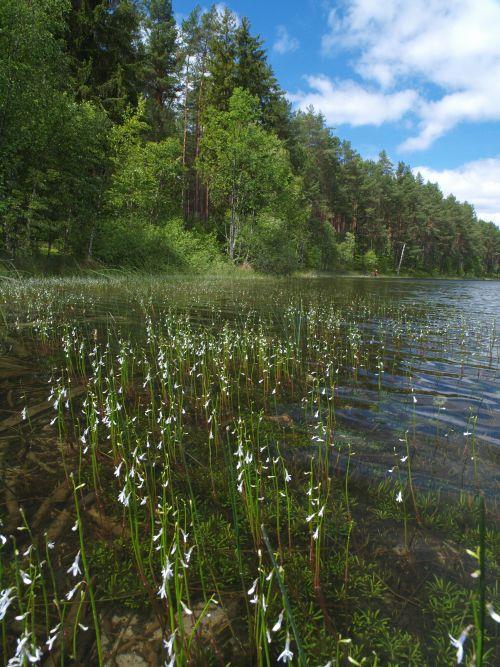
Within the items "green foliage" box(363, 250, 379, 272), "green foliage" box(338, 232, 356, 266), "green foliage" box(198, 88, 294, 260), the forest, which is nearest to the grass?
the forest

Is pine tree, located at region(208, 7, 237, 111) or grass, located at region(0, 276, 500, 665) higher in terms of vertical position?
pine tree, located at region(208, 7, 237, 111)

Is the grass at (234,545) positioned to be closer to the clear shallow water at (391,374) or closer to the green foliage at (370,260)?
the clear shallow water at (391,374)

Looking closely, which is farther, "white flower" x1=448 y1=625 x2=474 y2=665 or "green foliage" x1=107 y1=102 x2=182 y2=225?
"green foliage" x1=107 y1=102 x2=182 y2=225

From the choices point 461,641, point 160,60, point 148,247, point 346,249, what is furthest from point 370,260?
point 461,641

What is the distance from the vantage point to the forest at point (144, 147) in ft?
75.3

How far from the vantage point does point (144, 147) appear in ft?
132

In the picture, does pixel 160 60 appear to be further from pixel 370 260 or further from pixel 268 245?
pixel 370 260

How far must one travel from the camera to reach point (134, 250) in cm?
3269

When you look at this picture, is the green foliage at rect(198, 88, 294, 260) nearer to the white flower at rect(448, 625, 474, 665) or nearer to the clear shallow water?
the clear shallow water

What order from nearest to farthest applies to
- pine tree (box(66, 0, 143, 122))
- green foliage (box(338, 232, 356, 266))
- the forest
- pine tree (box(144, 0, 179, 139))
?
the forest, pine tree (box(66, 0, 143, 122)), pine tree (box(144, 0, 179, 139)), green foliage (box(338, 232, 356, 266))

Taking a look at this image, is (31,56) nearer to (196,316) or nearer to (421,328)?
(196,316)

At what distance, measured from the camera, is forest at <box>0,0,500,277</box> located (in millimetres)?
22953

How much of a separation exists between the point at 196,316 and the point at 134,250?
22.6 metres

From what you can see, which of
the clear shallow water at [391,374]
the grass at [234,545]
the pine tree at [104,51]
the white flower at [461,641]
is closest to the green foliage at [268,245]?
the pine tree at [104,51]
